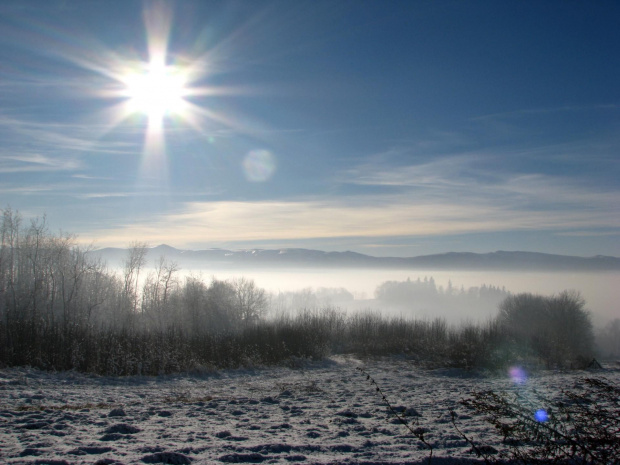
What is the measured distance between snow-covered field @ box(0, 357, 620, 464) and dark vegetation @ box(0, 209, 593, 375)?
1938mm

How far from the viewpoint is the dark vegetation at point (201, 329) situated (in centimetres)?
1462

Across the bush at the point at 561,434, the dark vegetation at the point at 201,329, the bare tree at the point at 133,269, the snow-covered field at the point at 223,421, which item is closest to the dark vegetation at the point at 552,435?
the bush at the point at 561,434

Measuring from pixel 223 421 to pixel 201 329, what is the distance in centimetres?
2584

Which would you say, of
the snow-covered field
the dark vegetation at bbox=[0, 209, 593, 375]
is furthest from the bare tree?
the snow-covered field

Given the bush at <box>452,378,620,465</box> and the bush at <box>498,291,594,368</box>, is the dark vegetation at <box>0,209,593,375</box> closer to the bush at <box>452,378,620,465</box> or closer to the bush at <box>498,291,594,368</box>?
the bush at <box>498,291,594,368</box>

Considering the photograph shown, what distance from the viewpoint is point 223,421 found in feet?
23.7

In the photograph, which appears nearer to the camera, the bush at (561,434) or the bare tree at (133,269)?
the bush at (561,434)

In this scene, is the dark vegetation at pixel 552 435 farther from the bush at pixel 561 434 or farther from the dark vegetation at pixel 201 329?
the dark vegetation at pixel 201 329

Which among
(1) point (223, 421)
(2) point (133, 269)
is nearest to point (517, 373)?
(1) point (223, 421)

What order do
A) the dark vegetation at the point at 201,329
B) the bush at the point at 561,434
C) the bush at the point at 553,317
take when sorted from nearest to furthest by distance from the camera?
1. the bush at the point at 561,434
2. the dark vegetation at the point at 201,329
3. the bush at the point at 553,317

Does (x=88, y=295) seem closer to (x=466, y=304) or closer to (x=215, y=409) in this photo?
(x=215, y=409)

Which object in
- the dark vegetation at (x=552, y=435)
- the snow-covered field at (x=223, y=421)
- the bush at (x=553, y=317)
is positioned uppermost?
the dark vegetation at (x=552, y=435)

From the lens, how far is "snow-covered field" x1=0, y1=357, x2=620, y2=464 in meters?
5.03

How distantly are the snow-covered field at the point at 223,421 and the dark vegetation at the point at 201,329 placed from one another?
194 centimetres
